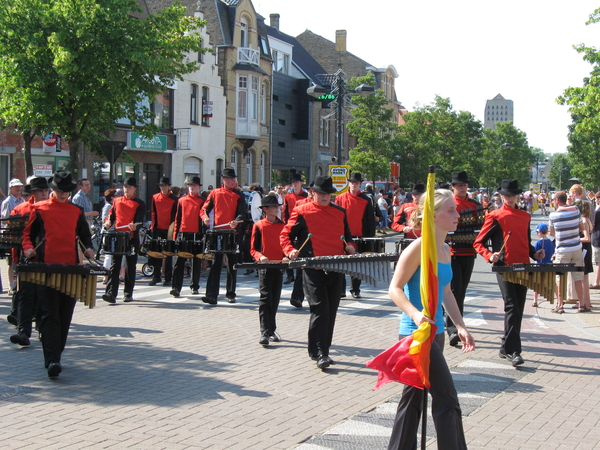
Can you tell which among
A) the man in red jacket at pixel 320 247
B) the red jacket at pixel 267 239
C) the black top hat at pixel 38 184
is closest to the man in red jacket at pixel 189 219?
the red jacket at pixel 267 239

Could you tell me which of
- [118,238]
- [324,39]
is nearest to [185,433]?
[118,238]

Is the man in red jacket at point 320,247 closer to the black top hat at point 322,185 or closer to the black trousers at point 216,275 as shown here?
the black top hat at point 322,185

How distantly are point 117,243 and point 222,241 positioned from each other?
1.82m

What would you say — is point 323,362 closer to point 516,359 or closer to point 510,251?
point 516,359

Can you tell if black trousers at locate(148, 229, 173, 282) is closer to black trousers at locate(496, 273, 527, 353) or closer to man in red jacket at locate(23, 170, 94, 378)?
man in red jacket at locate(23, 170, 94, 378)

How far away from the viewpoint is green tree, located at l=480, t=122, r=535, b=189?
77312 millimetres

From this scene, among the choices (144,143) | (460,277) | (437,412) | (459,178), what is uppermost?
(144,143)

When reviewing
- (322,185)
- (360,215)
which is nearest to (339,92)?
(360,215)

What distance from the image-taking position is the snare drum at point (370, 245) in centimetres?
1185

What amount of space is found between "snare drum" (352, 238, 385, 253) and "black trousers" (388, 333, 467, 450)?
24.0 ft

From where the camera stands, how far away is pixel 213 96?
3981cm

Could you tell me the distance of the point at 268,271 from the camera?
9.10m

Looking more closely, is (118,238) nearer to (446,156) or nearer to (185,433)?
(185,433)

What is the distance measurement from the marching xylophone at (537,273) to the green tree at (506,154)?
67963mm
